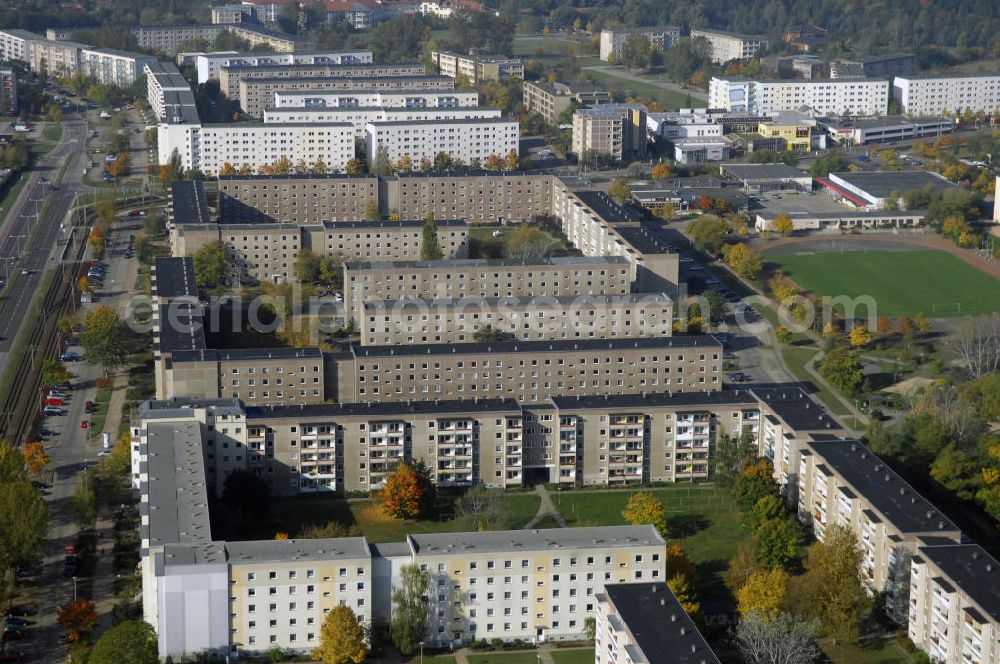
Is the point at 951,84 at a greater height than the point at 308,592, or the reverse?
the point at 951,84

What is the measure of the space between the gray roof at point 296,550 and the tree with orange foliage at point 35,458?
6.75 meters

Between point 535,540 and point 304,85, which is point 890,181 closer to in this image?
point 304,85

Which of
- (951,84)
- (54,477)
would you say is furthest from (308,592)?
(951,84)

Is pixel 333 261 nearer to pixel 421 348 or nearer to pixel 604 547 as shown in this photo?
pixel 421 348

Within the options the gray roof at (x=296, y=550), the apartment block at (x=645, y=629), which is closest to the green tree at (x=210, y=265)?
the gray roof at (x=296, y=550)

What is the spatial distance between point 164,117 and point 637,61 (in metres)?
27.1

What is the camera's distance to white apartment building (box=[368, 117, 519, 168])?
2053 inches

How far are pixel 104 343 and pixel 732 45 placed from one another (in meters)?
47.2

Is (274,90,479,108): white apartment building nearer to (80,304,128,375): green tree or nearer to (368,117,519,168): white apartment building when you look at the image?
(368,117,519,168): white apartment building

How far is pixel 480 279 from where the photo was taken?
36.1 m

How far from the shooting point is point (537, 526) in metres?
Result: 25.5

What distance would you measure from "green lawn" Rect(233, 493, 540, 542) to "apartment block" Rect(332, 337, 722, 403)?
364 cm

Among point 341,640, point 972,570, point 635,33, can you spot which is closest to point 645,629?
point 341,640

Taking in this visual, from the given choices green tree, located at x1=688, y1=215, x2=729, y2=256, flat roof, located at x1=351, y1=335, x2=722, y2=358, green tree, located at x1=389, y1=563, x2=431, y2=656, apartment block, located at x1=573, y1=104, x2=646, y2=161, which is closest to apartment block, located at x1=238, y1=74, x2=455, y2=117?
apartment block, located at x1=573, y1=104, x2=646, y2=161
